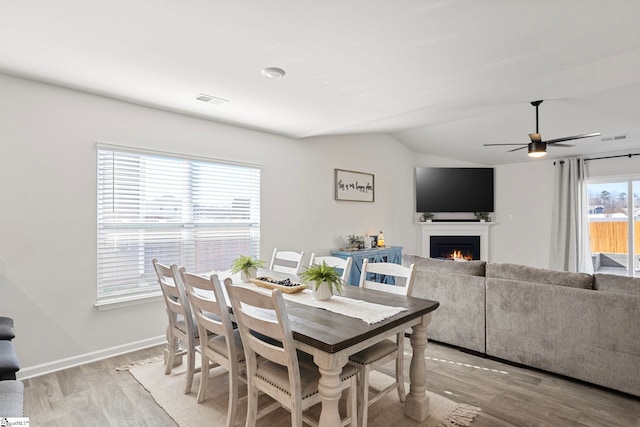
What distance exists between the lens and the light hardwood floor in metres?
2.23

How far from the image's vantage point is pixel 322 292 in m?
2.29

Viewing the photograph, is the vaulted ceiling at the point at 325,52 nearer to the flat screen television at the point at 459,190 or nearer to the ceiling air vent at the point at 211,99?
the ceiling air vent at the point at 211,99

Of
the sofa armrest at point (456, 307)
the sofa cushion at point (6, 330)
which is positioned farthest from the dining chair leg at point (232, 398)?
the sofa armrest at point (456, 307)

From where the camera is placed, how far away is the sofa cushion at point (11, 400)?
143cm

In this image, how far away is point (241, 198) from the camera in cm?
427

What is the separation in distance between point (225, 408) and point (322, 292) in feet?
3.41

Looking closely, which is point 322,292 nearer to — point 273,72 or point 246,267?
point 246,267

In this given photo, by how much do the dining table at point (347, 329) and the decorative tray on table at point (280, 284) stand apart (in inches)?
1.4

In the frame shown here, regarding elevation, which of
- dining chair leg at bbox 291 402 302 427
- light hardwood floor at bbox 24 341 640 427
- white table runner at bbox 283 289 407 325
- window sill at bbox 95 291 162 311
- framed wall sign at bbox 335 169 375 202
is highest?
framed wall sign at bbox 335 169 375 202

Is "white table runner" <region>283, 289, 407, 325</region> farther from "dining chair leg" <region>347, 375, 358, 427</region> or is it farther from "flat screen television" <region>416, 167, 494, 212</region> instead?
"flat screen television" <region>416, 167, 494, 212</region>

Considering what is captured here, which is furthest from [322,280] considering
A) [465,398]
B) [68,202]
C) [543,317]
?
[68,202]

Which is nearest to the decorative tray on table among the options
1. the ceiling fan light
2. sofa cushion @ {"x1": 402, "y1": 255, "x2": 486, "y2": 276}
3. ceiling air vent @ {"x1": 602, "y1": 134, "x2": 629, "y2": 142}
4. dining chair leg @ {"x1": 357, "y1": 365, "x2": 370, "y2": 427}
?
dining chair leg @ {"x1": 357, "y1": 365, "x2": 370, "y2": 427}

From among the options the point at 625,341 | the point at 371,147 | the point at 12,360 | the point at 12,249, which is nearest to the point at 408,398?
the point at 625,341

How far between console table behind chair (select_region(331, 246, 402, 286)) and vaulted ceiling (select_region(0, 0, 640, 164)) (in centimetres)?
208
